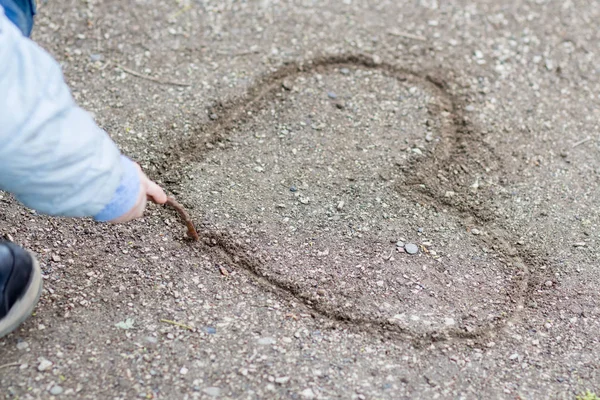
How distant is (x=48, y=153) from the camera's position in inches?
72.1

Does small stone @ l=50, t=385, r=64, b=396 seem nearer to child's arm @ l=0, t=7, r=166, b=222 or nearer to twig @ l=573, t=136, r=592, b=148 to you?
child's arm @ l=0, t=7, r=166, b=222

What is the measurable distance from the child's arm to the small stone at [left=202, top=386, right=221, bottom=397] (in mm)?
537

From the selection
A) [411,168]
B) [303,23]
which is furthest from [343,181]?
[303,23]

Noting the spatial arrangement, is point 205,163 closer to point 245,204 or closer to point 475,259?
point 245,204

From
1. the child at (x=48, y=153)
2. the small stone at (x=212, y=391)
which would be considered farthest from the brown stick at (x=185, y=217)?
the small stone at (x=212, y=391)

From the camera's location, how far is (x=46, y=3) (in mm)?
3357

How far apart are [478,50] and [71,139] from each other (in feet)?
6.90

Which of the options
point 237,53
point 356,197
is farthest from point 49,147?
point 237,53

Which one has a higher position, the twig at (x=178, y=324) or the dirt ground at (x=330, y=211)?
the dirt ground at (x=330, y=211)

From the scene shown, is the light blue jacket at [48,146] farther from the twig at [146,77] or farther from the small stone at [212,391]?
the twig at [146,77]

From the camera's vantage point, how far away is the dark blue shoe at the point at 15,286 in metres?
2.04

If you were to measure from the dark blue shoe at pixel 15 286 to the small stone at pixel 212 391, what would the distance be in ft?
1.90

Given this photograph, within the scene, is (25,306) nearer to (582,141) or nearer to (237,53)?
(237,53)

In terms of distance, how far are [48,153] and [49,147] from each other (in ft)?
0.05
